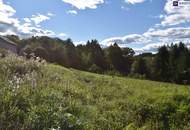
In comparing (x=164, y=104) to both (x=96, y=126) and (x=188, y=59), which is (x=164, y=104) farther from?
(x=188, y=59)

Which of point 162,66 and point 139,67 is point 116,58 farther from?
point 162,66

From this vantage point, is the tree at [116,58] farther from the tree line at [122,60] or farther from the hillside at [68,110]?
the hillside at [68,110]

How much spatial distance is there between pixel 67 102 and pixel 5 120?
2.77 meters

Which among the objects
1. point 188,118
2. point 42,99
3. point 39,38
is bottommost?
point 188,118

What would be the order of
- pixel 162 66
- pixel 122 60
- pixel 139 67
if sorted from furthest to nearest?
1. pixel 122 60
2. pixel 139 67
3. pixel 162 66

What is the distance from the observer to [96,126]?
8.11 m

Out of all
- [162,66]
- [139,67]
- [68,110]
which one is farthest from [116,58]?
[68,110]

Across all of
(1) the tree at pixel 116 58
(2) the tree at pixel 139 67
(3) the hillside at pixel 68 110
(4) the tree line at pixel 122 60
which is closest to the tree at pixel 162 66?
(4) the tree line at pixel 122 60

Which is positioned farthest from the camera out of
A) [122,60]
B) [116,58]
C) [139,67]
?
[122,60]

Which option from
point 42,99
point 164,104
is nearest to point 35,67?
point 164,104

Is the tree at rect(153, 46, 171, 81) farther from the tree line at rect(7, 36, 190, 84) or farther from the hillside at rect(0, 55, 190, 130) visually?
the hillside at rect(0, 55, 190, 130)

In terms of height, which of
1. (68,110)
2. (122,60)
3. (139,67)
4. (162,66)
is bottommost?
(68,110)

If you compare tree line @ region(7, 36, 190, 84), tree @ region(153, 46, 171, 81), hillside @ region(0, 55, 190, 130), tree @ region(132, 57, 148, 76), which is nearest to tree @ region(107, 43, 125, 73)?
tree line @ region(7, 36, 190, 84)

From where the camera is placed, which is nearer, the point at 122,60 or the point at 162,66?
the point at 162,66
